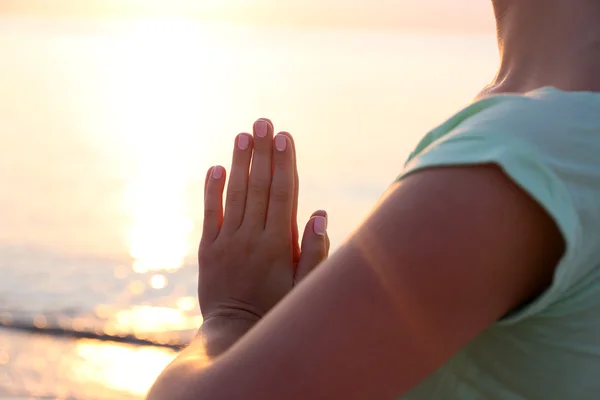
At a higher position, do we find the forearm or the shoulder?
the shoulder

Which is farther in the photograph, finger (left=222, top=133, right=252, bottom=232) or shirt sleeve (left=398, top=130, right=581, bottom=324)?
finger (left=222, top=133, right=252, bottom=232)

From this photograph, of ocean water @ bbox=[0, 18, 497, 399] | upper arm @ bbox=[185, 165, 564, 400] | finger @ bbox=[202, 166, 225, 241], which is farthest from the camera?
ocean water @ bbox=[0, 18, 497, 399]

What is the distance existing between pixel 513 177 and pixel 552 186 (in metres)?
0.05

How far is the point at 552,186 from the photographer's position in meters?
0.66

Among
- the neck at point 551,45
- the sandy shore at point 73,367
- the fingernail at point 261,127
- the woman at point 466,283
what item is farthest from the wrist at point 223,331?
the sandy shore at point 73,367

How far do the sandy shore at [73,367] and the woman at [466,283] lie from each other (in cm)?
434

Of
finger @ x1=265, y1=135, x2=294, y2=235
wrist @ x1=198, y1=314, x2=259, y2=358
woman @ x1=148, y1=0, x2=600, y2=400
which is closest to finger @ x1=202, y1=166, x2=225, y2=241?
finger @ x1=265, y1=135, x2=294, y2=235

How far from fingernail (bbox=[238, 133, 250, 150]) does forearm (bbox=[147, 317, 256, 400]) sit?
337 mm

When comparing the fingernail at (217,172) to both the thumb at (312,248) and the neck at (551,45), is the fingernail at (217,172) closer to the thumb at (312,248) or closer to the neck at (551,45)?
the thumb at (312,248)

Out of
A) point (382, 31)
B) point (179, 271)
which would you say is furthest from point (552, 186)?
point (382, 31)

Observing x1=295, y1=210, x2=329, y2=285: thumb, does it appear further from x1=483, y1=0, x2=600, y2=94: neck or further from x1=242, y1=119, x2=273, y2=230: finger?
x1=483, y1=0, x2=600, y2=94: neck

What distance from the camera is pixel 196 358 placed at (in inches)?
33.8

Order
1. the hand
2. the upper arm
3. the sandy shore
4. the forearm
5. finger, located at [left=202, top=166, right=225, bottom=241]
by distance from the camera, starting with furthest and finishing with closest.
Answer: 1. the sandy shore
2. finger, located at [left=202, top=166, right=225, bottom=241]
3. the hand
4. the forearm
5. the upper arm

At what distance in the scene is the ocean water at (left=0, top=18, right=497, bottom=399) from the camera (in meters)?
5.90
